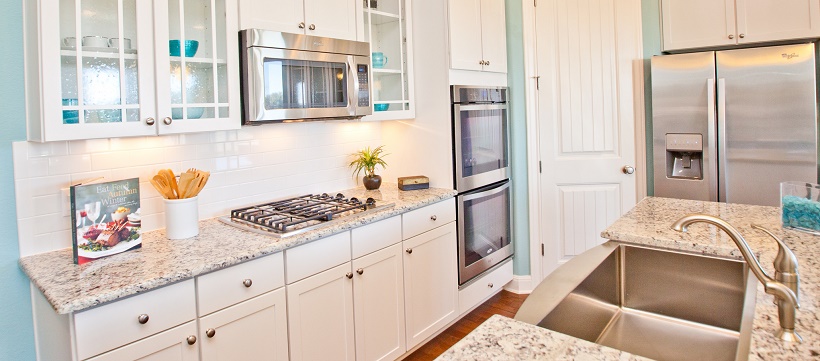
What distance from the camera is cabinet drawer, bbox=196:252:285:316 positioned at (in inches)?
71.4

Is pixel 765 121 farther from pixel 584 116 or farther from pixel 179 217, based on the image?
pixel 179 217

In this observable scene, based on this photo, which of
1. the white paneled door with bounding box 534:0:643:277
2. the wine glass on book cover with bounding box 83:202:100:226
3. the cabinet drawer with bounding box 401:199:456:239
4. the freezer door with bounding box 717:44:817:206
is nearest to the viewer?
the wine glass on book cover with bounding box 83:202:100:226

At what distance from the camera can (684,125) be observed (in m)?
3.19

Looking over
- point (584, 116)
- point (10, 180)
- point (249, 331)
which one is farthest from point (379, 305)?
point (584, 116)

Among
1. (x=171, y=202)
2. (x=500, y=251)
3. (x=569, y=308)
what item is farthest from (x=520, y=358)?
(x=500, y=251)

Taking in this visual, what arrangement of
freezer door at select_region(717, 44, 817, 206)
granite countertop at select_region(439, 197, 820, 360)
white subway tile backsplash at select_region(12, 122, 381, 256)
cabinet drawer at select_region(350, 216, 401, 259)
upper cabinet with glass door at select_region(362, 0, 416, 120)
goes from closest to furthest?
granite countertop at select_region(439, 197, 820, 360), white subway tile backsplash at select_region(12, 122, 381, 256), cabinet drawer at select_region(350, 216, 401, 259), freezer door at select_region(717, 44, 817, 206), upper cabinet with glass door at select_region(362, 0, 416, 120)

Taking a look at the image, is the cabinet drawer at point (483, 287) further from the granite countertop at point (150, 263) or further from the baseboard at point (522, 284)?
the granite countertop at point (150, 263)

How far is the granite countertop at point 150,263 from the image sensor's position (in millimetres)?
1551

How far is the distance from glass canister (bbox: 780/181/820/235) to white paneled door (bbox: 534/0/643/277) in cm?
183

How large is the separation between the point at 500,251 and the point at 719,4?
6.81 feet

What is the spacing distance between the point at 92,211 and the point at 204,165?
26.2 inches

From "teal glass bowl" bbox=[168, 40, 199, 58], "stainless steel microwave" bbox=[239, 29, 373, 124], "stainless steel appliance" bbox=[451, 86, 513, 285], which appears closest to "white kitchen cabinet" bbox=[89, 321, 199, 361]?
"stainless steel microwave" bbox=[239, 29, 373, 124]

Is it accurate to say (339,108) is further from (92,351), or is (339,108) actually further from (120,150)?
(92,351)

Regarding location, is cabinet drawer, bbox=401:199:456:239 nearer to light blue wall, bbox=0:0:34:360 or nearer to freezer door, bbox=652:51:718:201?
freezer door, bbox=652:51:718:201
